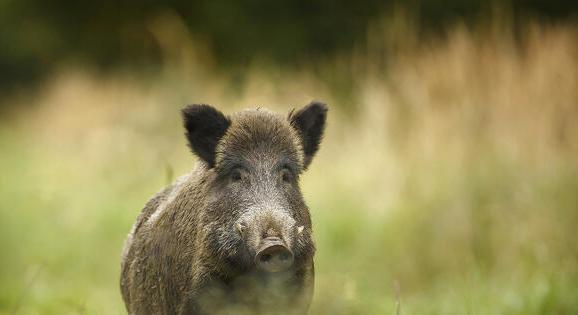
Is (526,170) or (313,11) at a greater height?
(313,11)

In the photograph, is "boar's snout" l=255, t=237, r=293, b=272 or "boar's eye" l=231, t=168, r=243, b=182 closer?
"boar's snout" l=255, t=237, r=293, b=272

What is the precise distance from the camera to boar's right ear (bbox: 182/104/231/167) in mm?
5387

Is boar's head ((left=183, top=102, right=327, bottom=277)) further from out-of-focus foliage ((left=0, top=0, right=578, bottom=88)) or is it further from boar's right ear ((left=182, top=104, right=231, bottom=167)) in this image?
out-of-focus foliage ((left=0, top=0, right=578, bottom=88))

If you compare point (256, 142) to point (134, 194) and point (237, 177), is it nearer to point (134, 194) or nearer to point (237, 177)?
point (237, 177)

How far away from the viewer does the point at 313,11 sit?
26.3m

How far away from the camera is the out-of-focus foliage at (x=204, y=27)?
74.6ft

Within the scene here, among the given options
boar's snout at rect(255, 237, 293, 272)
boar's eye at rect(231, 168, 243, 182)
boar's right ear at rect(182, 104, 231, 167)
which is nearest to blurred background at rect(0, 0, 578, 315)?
boar's snout at rect(255, 237, 293, 272)

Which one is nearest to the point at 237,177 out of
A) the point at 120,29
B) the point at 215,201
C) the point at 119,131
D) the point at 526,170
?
the point at 215,201

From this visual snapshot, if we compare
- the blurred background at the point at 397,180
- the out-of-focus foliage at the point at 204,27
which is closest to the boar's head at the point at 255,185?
the blurred background at the point at 397,180

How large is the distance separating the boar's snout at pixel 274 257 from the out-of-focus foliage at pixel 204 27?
12.5 metres

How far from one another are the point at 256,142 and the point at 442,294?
3.46 m

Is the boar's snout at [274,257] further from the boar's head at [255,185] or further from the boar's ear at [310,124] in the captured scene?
the boar's ear at [310,124]

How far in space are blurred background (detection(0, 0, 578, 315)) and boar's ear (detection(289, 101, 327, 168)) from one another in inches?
28.4

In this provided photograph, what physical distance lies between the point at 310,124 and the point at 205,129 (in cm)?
63
